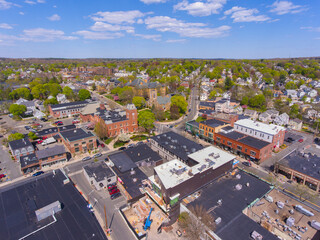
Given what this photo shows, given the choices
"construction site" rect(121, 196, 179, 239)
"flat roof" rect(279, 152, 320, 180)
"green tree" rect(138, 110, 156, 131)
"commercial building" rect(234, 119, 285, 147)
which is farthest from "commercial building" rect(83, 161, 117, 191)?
"commercial building" rect(234, 119, 285, 147)

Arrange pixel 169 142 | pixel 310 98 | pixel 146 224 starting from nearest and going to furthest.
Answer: pixel 146 224
pixel 169 142
pixel 310 98

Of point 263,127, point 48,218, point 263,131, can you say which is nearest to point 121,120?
point 48,218

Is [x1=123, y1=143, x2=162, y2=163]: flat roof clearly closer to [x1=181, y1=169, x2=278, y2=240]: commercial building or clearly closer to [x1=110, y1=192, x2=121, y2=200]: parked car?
[x1=110, y1=192, x2=121, y2=200]: parked car

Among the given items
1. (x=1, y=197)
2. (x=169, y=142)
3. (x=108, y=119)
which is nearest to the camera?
(x=1, y=197)

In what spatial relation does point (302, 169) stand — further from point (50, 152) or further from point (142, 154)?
point (50, 152)

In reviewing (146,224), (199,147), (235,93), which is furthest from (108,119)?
(235,93)

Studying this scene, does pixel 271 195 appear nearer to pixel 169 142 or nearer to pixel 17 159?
pixel 169 142
